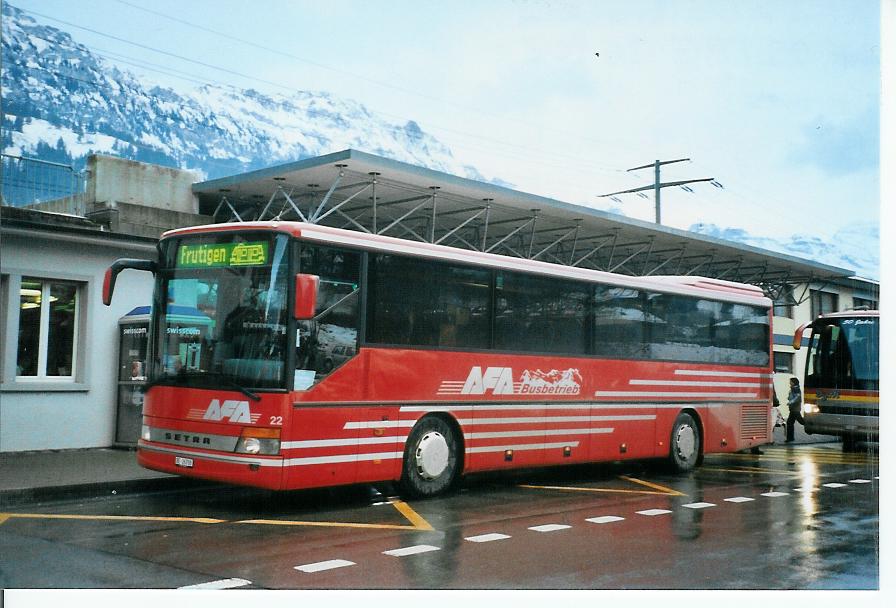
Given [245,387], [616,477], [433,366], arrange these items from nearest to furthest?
[245,387] < [433,366] < [616,477]

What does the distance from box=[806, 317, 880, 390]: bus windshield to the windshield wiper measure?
6576 millimetres

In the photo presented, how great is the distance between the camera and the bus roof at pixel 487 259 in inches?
413

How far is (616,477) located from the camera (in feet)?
50.1

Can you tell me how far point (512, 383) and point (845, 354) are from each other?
654 centimetres

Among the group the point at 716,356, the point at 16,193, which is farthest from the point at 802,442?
the point at 16,193

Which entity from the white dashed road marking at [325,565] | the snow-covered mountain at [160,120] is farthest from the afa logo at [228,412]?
the snow-covered mountain at [160,120]

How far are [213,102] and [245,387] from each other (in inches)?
158

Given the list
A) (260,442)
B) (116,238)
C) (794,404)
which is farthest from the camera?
(794,404)

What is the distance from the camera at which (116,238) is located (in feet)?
45.5

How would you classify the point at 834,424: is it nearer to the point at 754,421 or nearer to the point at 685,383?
the point at 754,421

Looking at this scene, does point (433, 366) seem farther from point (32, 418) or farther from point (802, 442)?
point (802, 442)

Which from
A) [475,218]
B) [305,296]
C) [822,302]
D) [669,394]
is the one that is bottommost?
[669,394]

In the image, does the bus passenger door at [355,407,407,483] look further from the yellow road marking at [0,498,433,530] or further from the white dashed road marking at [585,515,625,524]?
the white dashed road marking at [585,515,625,524]

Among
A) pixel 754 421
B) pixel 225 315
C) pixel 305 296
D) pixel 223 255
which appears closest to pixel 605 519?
pixel 305 296
